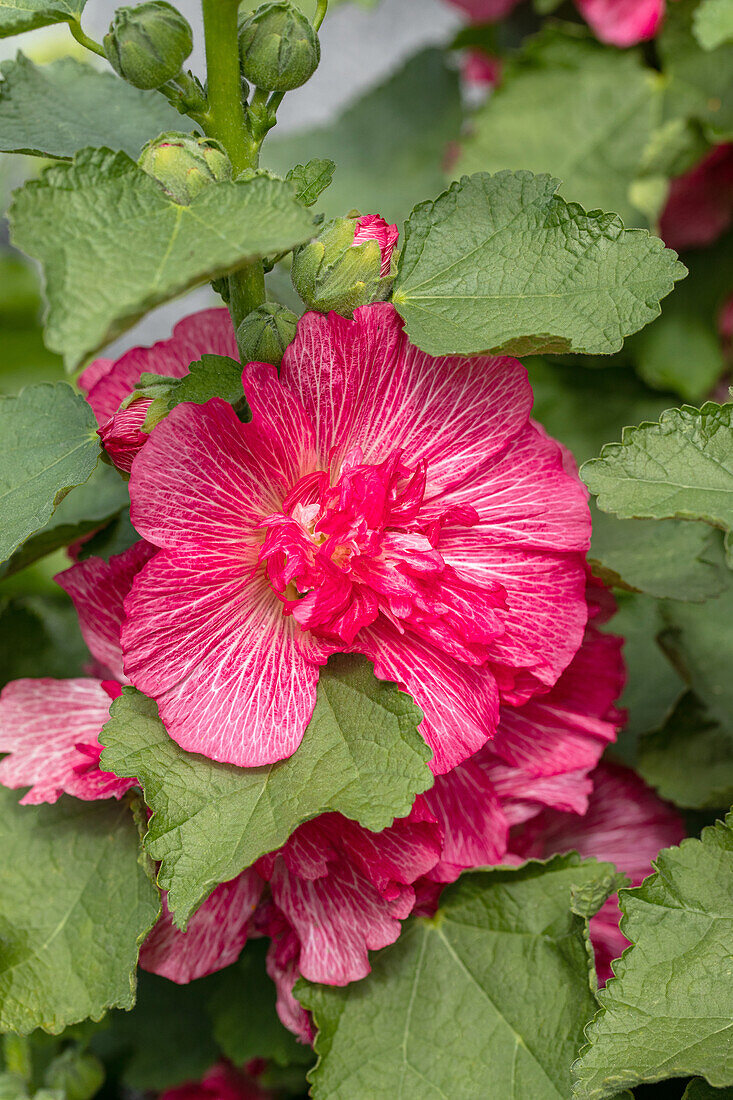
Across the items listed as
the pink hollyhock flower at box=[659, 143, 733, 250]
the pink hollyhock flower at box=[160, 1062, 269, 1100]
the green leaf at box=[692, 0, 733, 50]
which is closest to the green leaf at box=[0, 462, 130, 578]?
the pink hollyhock flower at box=[160, 1062, 269, 1100]

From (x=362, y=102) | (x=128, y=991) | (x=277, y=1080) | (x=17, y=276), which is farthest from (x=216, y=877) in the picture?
(x=17, y=276)

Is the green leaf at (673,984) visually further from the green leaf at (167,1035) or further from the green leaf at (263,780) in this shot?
the green leaf at (167,1035)

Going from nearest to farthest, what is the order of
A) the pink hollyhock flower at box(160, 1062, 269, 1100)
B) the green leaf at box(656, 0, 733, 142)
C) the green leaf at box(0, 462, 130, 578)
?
the green leaf at box(0, 462, 130, 578), the pink hollyhock flower at box(160, 1062, 269, 1100), the green leaf at box(656, 0, 733, 142)

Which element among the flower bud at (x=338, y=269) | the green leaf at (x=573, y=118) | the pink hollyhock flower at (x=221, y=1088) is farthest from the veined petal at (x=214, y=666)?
the green leaf at (x=573, y=118)

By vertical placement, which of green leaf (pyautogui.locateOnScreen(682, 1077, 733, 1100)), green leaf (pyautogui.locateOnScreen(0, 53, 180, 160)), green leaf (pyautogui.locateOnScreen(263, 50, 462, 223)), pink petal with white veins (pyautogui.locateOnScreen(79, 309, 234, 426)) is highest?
green leaf (pyautogui.locateOnScreen(0, 53, 180, 160))

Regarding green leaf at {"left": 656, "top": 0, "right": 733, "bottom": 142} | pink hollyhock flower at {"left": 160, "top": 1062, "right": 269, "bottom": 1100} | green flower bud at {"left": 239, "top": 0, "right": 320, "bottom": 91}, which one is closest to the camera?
green flower bud at {"left": 239, "top": 0, "right": 320, "bottom": 91}

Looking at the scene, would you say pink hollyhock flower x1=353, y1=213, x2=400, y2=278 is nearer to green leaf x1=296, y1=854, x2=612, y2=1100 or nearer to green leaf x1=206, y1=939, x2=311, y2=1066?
green leaf x1=296, y1=854, x2=612, y2=1100

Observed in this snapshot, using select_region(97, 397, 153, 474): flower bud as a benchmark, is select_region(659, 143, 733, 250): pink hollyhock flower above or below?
below

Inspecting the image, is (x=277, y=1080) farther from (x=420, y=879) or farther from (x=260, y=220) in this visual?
(x=260, y=220)
